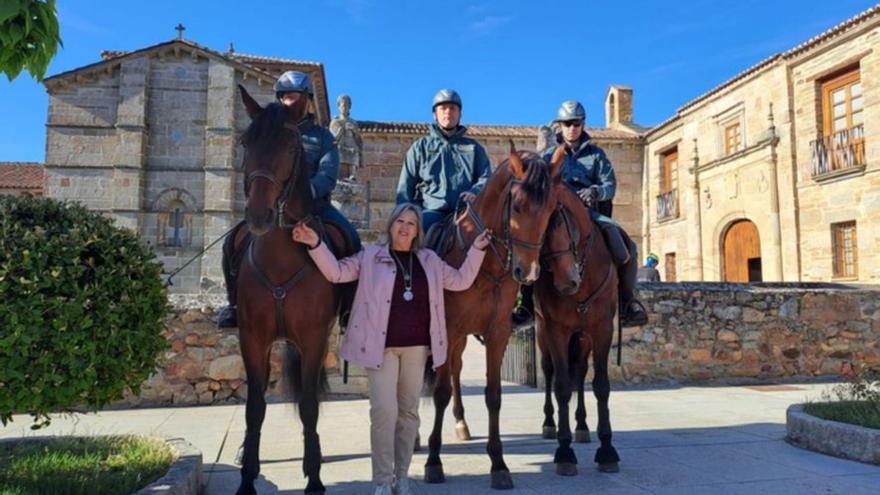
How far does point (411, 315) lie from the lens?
3346 millimetres

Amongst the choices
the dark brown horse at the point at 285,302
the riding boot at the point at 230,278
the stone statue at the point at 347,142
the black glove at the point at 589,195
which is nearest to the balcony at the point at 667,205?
A: the stone statue at the point at 347,142

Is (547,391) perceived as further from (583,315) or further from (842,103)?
(842,103)

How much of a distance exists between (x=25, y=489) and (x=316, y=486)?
1.43 metres

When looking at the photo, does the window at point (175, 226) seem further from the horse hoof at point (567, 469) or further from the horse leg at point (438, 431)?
the horse hoof at point (567, 469)

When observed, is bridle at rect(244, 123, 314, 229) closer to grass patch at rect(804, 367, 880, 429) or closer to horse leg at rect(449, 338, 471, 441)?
horse leg at rect(449, 338, 471, 441)

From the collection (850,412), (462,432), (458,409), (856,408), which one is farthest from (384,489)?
(856,408)

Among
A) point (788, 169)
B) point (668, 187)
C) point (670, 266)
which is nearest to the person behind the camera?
point (788, 169)

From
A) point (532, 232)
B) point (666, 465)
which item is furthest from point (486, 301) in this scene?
point (666, 465)

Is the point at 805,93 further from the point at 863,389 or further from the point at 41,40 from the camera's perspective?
the point at 41,40

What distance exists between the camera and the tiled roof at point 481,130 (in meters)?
25.3

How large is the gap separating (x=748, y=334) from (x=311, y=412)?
7.94 meters

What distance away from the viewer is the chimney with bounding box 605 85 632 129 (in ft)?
95.8

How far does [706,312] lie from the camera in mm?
8977

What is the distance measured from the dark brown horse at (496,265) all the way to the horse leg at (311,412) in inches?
33.5
